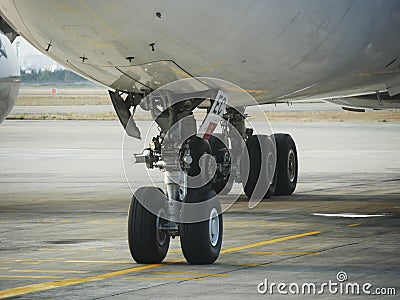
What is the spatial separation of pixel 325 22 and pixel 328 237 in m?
3.30

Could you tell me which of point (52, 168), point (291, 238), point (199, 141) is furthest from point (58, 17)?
point (52, 168)

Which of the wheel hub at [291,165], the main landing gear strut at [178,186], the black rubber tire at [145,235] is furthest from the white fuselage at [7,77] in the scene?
the black rubber tire at [145,235]

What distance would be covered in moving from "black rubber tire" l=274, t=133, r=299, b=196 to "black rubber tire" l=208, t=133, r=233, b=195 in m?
0.92

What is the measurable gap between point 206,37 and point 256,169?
985 cm

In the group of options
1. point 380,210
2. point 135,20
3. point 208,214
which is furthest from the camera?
point 380,210

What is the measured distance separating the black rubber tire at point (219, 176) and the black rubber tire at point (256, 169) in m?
0.37

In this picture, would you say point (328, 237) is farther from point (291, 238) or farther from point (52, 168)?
point (52, 168)

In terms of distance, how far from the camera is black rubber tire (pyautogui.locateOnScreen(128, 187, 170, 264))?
12.4 metres

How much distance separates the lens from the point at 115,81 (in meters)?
12.3

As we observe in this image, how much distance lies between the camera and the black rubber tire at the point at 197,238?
12156mm

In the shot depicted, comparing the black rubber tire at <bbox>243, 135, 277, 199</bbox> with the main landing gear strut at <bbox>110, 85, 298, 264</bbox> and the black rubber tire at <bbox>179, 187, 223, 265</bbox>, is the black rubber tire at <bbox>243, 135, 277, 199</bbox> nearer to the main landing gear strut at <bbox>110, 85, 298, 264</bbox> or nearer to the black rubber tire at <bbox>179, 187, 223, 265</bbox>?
the main landing gear strut at <bbox>110, 85, 298, 264</bbox>

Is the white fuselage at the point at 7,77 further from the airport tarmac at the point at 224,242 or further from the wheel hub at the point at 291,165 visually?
the wheel hub at the point at 291,165

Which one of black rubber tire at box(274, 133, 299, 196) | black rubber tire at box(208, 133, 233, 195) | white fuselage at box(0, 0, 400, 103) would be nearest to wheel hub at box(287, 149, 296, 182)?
black rubber tire at box(274, 133, 299, 196)

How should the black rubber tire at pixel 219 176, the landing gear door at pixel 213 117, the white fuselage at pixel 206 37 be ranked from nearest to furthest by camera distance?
the white fuselage at pixel 206 37
the landing gear door at pixel 213 117
the black rubber tire at pixel 219 176
